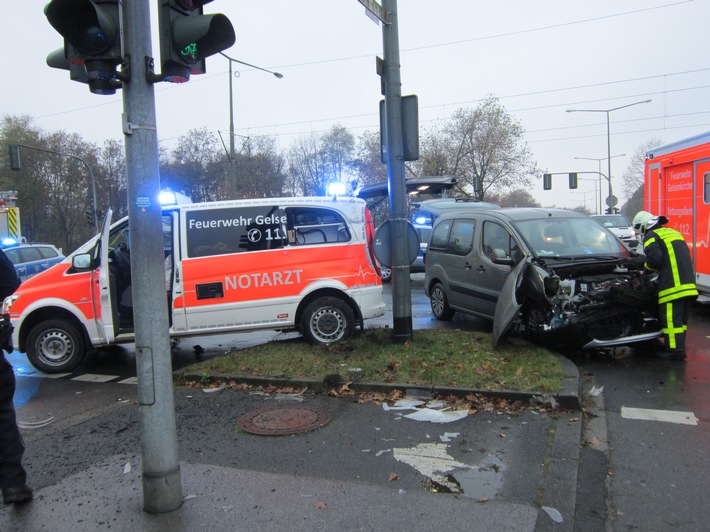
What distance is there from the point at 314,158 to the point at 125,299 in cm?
4704

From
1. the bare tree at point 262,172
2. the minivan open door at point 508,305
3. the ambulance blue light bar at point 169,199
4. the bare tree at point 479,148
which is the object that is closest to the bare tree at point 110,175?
the bare tree at point 262,172

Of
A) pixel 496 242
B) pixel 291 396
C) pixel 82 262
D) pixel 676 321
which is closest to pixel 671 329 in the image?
pixel 676 321

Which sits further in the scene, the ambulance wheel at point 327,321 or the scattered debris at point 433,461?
the ambulance wheel at point 327,321

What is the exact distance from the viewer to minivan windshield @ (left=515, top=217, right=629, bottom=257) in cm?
732

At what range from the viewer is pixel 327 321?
7387 millimetres

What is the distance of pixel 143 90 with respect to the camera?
3.04 metres

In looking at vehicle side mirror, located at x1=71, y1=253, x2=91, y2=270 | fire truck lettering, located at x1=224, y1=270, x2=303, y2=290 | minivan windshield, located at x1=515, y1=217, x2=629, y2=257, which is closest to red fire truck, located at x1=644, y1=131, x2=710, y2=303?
minivan windshield, located at x1=515, y1=217, x2=629, y2=257

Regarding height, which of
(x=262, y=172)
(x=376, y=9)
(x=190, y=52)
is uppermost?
(x=262, y=172)

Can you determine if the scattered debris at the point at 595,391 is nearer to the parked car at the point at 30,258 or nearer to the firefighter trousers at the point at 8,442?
the firefighter trousers at the point at 8,442

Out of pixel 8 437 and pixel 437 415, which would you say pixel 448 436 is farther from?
pixel 8 437

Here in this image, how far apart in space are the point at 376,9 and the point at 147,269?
4633 millimetres

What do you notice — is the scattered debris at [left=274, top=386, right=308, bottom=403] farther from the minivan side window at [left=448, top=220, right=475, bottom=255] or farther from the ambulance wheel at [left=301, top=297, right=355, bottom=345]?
the minivan side window at [left=448, top=220, right=475, bottom=255]

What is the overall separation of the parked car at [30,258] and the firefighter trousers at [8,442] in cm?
1397

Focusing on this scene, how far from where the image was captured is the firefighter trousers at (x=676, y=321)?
20.8 feet
